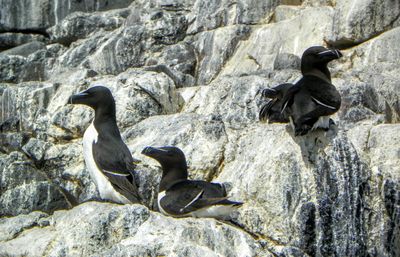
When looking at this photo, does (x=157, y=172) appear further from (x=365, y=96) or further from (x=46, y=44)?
(x=46, y=44)

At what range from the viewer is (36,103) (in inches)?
619

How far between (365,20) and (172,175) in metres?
6.74

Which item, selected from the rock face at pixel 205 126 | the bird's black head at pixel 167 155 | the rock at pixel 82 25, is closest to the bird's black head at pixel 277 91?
the rock face at pixel 205 126

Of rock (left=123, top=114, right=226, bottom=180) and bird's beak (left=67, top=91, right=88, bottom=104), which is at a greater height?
bird's beak (left=67, top=91, right=88, bottom=104)

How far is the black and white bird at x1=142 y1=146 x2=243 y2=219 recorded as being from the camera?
983 centimetres

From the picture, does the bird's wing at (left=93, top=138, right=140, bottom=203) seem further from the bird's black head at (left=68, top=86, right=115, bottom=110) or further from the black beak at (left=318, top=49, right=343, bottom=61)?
the black beak at (left=318, top=49, right=343, bottom=61)

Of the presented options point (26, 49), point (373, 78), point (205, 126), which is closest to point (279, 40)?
point (373, 78)

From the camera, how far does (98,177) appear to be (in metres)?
10.9

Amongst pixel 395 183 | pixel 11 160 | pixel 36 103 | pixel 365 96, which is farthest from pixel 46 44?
pixel 395 183

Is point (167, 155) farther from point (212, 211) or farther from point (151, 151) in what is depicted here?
point (212, 211)

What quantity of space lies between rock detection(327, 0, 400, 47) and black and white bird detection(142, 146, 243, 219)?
647 cm

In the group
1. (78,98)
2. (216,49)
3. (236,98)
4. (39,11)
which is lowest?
(39,11)

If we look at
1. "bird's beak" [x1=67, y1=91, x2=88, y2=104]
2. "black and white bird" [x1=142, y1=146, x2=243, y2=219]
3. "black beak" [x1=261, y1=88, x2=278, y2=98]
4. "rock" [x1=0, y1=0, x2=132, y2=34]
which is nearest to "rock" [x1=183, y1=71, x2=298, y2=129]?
"black beak" [x1=261, y1=88, x2=278, y2=98]

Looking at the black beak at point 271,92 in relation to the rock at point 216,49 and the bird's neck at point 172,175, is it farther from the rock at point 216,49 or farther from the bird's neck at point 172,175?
the rock at point 216,49
